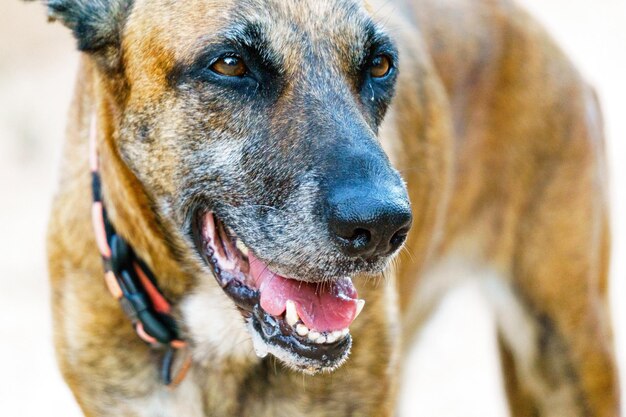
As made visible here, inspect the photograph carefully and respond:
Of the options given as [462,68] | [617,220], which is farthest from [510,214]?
[617,220]

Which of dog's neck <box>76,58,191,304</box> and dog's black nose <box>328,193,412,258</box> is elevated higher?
dog's black nose <box>328,193,412,258</box>

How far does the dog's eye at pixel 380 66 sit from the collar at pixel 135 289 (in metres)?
0.90

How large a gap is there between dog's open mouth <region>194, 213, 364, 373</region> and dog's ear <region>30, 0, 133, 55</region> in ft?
2.01

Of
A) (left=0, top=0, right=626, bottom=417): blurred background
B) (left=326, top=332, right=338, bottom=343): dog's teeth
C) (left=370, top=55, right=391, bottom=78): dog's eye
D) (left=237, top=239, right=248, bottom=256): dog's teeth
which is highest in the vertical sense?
(left=370, top=55, right=391, bottom=78): dog's eye

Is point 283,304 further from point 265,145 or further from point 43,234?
point 43,234

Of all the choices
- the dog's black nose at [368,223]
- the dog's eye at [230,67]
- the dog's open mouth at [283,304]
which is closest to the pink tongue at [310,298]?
A: the dog's open mouth at [283,304]

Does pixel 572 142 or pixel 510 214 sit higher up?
pixel 572 142

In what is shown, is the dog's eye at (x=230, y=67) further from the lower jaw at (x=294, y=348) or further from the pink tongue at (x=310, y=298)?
the lower jaw at (x=294, y=348)

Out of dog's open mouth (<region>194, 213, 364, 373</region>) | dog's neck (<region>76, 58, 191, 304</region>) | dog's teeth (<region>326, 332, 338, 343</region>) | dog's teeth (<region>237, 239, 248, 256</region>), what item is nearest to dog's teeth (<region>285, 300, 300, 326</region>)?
dog's open mouth (<region>194, 213, 364, 373</region>)

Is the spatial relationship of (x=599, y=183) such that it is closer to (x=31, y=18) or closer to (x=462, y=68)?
(x=462, y=68)

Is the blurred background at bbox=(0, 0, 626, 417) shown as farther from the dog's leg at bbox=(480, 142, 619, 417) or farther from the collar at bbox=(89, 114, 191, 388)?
the collar at bbox=(89, 114, 191, 388)

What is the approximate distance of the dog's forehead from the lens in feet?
10.1

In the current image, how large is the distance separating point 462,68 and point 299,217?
1.81 m

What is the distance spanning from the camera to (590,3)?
13266 millimetres
